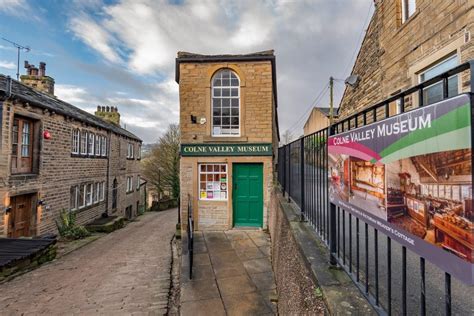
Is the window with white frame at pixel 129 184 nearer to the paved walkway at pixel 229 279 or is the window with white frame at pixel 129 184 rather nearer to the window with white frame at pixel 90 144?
the window with white frame at pixel 90 144

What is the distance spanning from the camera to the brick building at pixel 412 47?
5.20m

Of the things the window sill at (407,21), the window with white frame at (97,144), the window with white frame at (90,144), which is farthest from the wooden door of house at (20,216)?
the window sill at (407,21)

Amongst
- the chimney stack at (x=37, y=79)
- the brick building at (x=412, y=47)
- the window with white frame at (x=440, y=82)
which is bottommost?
the window with white frame at (x=440, y=82)

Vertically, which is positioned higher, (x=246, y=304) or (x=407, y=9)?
(x=407, y=9)

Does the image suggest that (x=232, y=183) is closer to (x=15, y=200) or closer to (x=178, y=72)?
(x=178, y=72)

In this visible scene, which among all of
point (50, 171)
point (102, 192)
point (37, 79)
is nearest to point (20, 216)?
point (50, 171)

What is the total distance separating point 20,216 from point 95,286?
6.79 meters

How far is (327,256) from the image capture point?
2.60m

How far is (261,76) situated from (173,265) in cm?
692

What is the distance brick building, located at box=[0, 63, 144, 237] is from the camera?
9109mm

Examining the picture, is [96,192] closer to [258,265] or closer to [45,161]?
[45,161]

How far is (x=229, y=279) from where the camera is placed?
5.29m

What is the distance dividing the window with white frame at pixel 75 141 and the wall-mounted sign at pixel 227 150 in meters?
8.54

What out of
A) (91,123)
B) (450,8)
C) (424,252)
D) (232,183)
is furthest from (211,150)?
(91,123)
